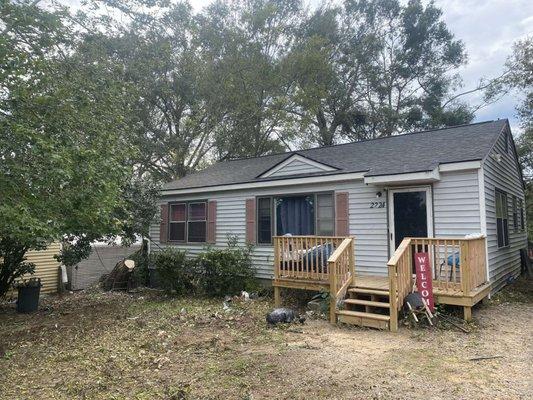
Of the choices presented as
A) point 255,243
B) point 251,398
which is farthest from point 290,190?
point 251,398

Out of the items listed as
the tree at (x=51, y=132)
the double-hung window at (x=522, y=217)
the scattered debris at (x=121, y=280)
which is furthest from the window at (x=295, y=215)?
the double-hung window at (x=522, y=217)

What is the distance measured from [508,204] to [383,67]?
1574 centimetres

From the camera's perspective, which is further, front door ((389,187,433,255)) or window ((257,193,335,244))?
window ((257,193,335,244))

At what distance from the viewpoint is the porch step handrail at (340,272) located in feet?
20.9

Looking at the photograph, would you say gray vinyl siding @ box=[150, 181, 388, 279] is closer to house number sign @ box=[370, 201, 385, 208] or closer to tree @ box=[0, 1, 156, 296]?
house number sign @ box=[370, 201, 385, 208]

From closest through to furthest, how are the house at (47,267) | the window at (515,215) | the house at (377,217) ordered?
the house at (377,217) < the window at (515,215) < the house at (47,267)

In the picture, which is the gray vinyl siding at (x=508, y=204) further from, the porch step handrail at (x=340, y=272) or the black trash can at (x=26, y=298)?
the black trash can at (x=26, y=298)

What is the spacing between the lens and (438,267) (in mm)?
6062

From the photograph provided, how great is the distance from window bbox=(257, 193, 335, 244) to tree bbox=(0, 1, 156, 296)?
13.1ft

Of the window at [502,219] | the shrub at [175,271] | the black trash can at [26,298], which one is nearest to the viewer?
the window at [502,219]

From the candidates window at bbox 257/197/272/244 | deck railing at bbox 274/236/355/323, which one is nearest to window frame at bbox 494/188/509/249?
deck railing at bbox 274/236/355/323

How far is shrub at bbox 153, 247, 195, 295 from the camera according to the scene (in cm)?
940

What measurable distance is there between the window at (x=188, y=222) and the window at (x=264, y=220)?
1903 mm

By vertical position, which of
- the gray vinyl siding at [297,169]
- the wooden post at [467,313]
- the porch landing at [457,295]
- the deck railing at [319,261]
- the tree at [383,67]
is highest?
the tree at [383,67]
